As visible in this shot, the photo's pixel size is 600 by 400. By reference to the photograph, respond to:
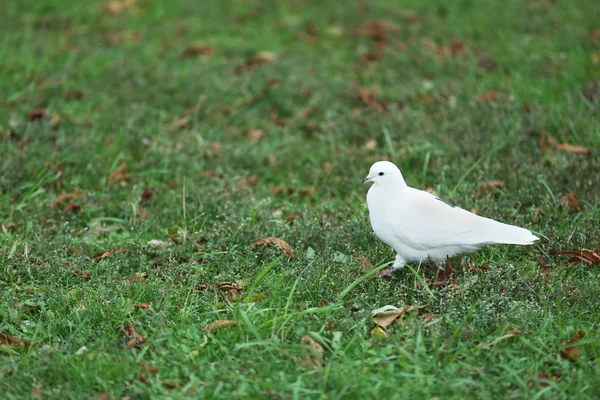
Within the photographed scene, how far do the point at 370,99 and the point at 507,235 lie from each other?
3.17 metres

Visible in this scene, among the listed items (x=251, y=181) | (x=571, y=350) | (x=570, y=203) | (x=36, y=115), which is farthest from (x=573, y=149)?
(x=36, y=115)

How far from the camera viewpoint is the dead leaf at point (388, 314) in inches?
149

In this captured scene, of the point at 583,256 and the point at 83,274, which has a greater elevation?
Answer: the point at 83,274

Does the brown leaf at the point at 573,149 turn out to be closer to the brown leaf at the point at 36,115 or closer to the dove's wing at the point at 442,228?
the dove's wing at the point at 442,228

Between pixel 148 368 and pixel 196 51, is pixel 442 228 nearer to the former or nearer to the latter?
pixel 148 368

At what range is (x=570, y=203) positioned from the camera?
5.02m

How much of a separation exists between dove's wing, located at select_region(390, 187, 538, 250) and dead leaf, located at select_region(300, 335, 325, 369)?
0.84 m

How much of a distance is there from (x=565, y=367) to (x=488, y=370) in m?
0.33

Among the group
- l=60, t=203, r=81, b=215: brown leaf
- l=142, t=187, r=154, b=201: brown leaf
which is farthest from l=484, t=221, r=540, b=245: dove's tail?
l=60, t=203, r=81, b=215: brown leaf

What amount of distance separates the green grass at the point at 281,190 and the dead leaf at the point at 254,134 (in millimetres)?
42

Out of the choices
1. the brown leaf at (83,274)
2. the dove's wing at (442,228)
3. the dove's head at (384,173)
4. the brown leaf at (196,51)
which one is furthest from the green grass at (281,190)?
the dove's head at (384,173)

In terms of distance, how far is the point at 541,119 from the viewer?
19.9 ft

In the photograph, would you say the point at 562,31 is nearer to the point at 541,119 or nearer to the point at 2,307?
the point at 541,119

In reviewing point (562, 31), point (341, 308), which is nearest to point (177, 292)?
point (341, 308)
